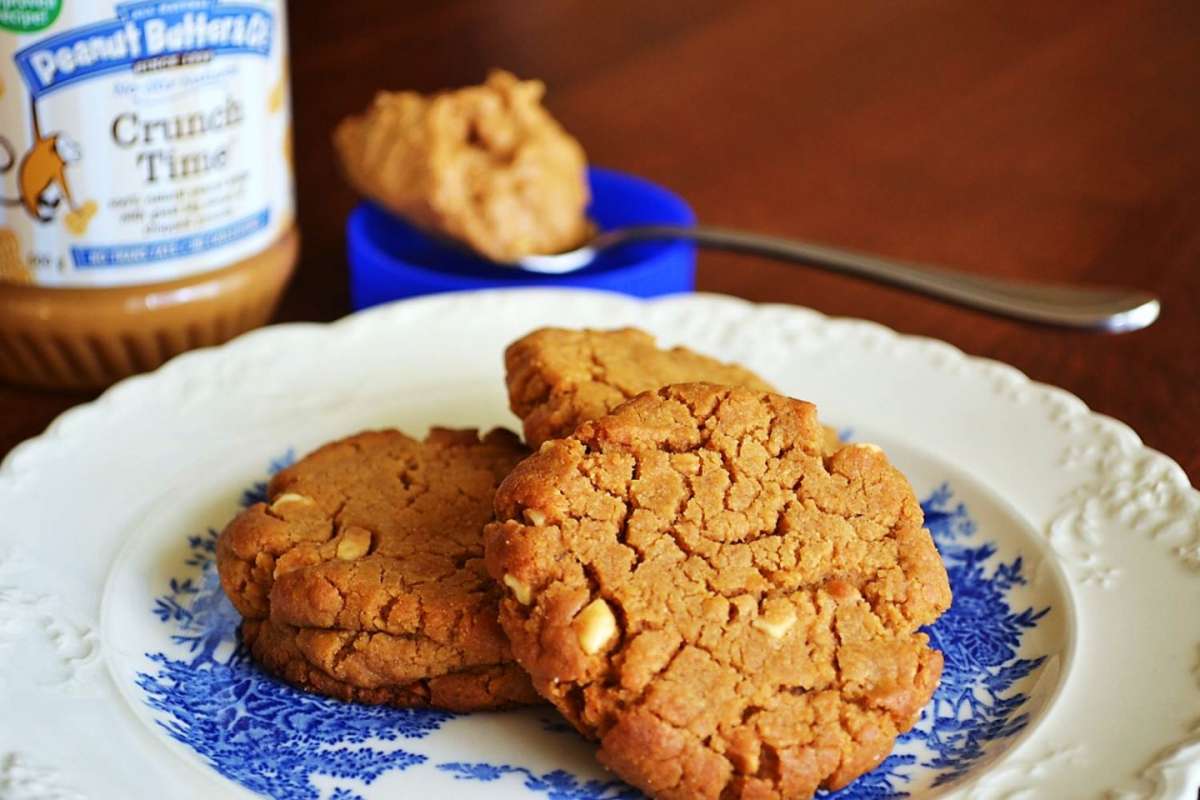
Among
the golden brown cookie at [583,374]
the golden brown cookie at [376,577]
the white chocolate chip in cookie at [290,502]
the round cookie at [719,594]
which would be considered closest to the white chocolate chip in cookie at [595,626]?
the round cookie at [719,594]

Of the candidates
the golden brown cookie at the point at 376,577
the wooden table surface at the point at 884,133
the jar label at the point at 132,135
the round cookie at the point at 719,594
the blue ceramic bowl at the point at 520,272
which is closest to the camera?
the round cookie at the point at 719,594

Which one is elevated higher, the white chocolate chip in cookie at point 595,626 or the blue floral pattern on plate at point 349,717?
the white chocolate chip in cookie at point 595,626

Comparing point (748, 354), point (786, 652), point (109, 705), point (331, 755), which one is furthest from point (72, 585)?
point (748, 354)

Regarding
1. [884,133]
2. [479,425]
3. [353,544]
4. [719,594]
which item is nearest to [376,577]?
[353,544]

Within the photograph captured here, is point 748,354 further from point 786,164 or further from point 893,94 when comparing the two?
point 893,94

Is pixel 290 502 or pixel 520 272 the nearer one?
pixel 290 502

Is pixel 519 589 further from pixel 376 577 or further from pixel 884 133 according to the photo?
pixel 884 133

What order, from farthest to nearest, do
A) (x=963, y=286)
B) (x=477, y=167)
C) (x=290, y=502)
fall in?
(x=477, y=167) < (x=963, y=286) < (x=290, y=502)

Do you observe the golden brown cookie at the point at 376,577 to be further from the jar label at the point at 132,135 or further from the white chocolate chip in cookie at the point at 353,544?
the jar label at the point at 132,135
